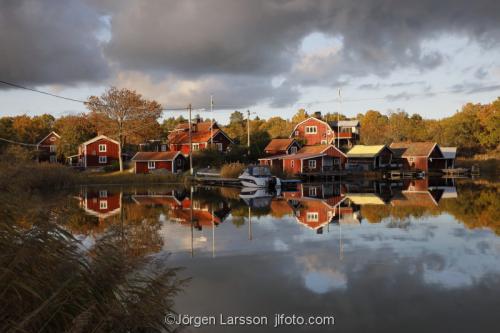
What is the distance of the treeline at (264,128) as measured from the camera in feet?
209

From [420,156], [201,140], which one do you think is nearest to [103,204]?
[201,140]

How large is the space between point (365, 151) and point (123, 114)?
3318 centimetres

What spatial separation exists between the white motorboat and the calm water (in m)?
15.8

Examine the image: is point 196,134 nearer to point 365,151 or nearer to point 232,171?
point 232,171

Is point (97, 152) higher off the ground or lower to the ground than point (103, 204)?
higher

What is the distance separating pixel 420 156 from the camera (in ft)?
221

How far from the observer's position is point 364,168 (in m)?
64.5

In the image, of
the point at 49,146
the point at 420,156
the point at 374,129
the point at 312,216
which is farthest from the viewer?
the point at 374,129

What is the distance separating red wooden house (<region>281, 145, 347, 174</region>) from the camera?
58.2 meters

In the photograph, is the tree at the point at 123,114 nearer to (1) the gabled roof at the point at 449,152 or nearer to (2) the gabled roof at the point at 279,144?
(2) the gabled roof at the point at 279,144

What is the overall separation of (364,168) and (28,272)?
6219cm

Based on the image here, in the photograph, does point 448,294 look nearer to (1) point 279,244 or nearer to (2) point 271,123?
(1) point 279,244

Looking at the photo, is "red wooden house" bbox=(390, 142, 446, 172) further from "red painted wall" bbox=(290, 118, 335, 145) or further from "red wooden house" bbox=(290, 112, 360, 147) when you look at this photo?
"red painted wall" bbox=(290, 118, 335, 145)

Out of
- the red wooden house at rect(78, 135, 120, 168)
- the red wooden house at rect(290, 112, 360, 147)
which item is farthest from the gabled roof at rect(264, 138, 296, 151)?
the red wooden house at rect(78, 135, 120, 168)
